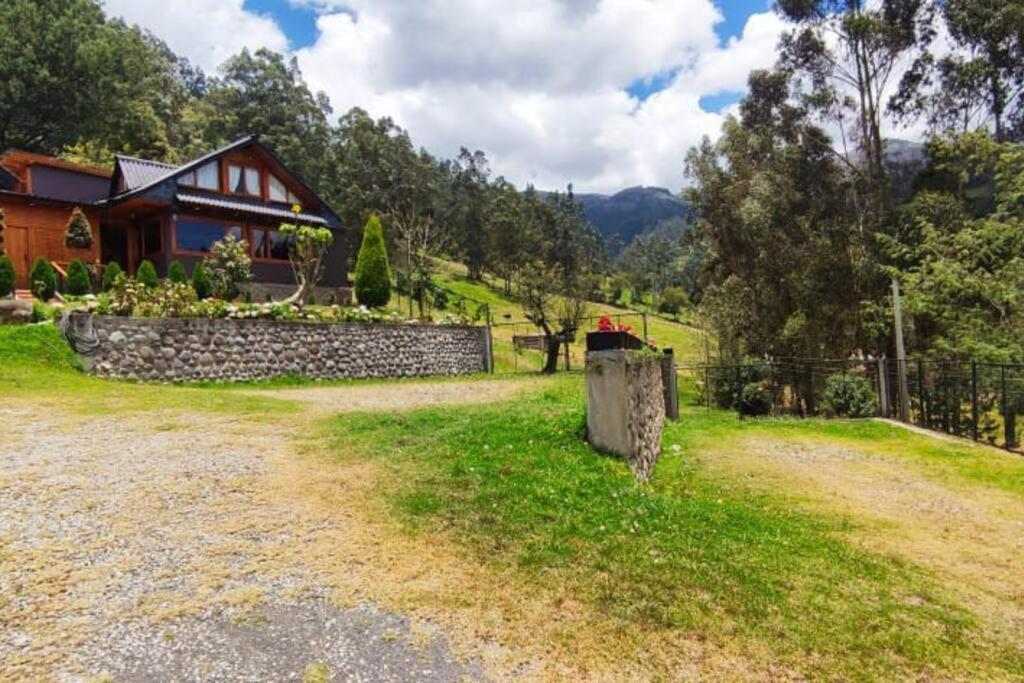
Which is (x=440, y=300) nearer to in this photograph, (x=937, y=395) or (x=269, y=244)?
(x=269, y=244)

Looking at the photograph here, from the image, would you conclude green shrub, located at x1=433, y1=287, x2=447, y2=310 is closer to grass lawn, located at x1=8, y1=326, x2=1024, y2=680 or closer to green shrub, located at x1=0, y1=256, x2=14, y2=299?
green shrub, located at x1=0, y1=256, x2=14, y2=299

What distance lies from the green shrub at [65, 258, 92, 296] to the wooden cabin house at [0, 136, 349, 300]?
9.36 ft

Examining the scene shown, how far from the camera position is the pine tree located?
17.3m

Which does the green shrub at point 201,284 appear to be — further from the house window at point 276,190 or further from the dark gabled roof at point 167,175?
the house window at point 276,190

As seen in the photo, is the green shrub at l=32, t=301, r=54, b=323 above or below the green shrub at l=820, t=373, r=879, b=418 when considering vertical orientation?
above

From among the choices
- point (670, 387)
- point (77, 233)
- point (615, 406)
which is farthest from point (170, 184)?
point (615, 406)

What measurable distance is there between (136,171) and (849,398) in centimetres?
A: 2386

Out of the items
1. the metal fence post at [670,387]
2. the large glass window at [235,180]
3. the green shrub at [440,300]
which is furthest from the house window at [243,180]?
the metal fence post at [670,387]

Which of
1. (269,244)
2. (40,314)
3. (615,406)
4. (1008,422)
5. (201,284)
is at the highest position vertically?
(269,244)

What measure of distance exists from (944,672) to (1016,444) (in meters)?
9.32

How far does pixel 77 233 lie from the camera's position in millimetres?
17328

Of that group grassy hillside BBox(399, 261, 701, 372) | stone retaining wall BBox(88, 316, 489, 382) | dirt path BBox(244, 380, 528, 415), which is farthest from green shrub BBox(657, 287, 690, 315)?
dirt path BBox(244, 380, 528, 415)

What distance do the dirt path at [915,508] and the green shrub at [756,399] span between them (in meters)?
8.99

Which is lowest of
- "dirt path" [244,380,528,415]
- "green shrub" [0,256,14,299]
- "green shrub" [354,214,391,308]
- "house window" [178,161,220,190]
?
"dirt path" [244,380,528,415]
